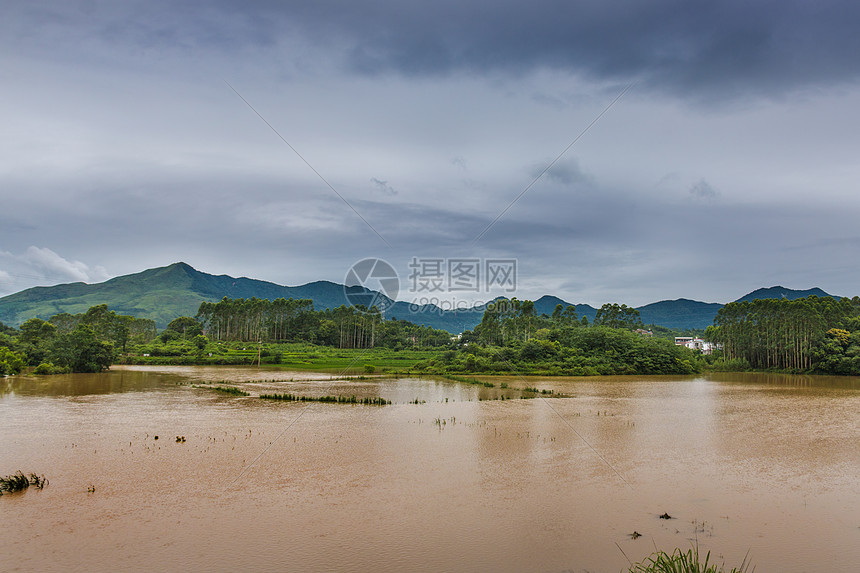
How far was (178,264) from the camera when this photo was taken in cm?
19262

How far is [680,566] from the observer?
444 cm

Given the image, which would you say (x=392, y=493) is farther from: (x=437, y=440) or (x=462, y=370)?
(x=462, y=370)

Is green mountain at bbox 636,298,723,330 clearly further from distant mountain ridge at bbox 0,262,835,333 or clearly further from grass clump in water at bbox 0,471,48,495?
grass clump in water at bbox 0,471,48,495

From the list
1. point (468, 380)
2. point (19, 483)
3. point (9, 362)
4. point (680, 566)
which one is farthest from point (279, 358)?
point (680, 566)

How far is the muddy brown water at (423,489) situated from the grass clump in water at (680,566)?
0.22m

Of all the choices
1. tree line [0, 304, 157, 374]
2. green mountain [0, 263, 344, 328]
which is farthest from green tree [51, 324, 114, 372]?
green mountain [0, 263, 344, 328]

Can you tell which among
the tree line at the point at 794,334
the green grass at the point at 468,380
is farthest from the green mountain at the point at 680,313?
the green grass at the point at 468,380

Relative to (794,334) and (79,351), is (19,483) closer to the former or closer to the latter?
(79,351)

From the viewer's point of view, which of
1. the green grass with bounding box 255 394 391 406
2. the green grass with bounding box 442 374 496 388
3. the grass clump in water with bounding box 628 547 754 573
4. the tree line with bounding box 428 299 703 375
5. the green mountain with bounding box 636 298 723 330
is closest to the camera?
the grass clump in water with bounding box 628 547 754 573

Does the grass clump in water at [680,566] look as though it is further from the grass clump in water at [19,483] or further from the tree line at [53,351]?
the tree line at [53,351]

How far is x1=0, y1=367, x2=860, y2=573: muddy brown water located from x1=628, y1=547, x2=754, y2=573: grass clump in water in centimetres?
22

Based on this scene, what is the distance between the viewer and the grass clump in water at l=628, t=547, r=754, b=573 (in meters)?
4.47

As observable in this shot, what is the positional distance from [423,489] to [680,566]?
4145mm

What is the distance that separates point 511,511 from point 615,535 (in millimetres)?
1317
